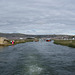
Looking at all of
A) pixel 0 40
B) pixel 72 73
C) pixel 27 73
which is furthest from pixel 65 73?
pixel 0 40

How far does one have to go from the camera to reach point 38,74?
19031 mm

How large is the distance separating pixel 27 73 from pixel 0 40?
66995mm

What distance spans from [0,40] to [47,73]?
6800 centimetres

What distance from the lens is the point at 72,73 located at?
19938 mm

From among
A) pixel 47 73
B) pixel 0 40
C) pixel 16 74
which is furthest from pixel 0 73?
pixel 0 40

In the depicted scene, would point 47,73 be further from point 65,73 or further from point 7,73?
point 7,73

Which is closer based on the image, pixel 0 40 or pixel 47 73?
pixel 47 73

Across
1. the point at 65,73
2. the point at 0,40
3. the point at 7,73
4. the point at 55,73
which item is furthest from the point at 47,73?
the point at 0,40

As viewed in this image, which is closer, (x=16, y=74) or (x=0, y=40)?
(x=16, y=74)

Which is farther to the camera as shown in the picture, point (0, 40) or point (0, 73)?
point (0, 40)

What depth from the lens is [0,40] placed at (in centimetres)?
8206

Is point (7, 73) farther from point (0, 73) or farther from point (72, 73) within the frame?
point (72, 73)

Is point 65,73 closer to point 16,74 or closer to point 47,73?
point 47,73

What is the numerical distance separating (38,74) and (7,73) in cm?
517
